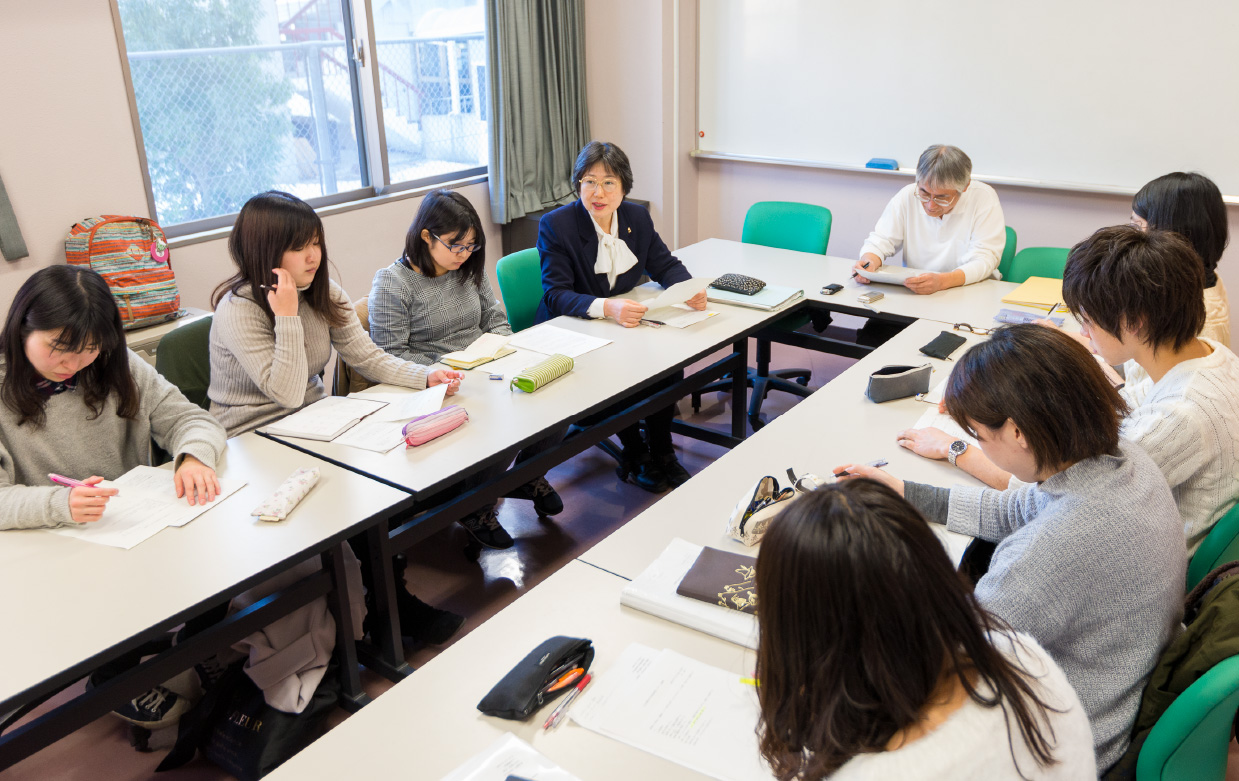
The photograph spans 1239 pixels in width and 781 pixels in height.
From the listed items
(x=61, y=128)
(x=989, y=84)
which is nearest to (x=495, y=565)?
(x=61, y=128)

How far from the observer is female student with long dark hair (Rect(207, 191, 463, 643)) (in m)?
2.28

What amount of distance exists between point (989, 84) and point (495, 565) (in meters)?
3.23

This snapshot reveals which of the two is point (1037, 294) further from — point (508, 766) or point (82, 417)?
point (82, 417)

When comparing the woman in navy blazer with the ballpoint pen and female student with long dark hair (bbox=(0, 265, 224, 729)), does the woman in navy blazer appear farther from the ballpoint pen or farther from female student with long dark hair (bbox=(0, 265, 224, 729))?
the ballpoint pen

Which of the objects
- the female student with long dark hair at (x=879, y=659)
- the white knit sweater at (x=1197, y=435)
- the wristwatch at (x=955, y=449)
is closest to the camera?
the female student with long dark hair at (x=879, y=659)

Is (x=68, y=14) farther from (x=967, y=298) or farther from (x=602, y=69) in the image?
(x=967, y=298)

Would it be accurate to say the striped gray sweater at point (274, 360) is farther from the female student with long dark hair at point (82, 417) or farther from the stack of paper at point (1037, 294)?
the stack of paper at point (1037, 294)

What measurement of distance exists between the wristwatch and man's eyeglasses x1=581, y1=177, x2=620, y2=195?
5.54 feet

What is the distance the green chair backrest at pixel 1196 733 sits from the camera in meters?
1.17

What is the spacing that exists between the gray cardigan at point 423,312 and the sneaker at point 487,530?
1.86ft

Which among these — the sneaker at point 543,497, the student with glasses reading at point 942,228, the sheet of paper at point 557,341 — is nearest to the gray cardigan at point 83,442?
the sheet of paper at point 557,341

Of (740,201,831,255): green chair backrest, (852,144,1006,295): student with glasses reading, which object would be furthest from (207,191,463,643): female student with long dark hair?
(740,201,831,255): green chair backrest

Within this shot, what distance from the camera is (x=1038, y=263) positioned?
136 inches

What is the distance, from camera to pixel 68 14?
331 cm
